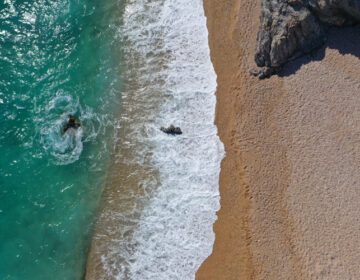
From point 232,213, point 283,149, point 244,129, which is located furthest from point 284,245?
point 244,129

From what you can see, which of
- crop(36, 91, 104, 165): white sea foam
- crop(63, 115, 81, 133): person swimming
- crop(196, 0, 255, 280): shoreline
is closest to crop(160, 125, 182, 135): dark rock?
crop(196, 0, 255, 280): shoreline

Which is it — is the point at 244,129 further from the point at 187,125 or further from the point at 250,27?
the point at 250,27

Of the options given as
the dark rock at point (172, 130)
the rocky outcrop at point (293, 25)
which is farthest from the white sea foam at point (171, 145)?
the rocky outcrop at point (293, 25)

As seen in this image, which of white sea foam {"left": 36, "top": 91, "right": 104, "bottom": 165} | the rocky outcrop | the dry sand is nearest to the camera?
the dry sand

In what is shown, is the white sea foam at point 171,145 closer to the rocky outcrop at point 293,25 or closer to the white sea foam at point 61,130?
the white sea foam at point 61,130

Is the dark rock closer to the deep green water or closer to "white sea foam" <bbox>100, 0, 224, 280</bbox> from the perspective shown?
"white sea foam" <bbox>100, 0, 224, 280</bbox>

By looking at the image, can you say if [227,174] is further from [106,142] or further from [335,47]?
[335,47]
